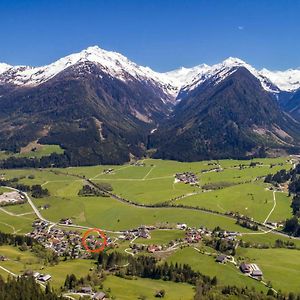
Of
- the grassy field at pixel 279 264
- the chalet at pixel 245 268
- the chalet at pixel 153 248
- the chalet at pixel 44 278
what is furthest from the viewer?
the chalet at pixel 153 248

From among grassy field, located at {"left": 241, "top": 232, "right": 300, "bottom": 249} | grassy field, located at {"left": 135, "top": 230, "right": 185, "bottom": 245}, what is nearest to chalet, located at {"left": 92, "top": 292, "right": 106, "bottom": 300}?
grassy field, located at {"left": 135, "top": 230, "right": 185, "bottom": 245}

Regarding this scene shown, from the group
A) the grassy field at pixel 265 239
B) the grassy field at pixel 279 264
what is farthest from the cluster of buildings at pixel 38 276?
the grassy field at pixel 265 239

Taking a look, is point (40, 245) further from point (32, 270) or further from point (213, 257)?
point (213, 257)

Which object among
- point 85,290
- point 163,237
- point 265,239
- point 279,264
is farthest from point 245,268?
point 85,290

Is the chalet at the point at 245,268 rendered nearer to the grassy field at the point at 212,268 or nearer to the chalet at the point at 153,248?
the grassy field at the point at 212,268

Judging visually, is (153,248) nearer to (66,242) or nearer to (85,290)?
(66,242)

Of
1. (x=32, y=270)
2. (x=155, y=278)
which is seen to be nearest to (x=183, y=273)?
(x=155, y=278)
